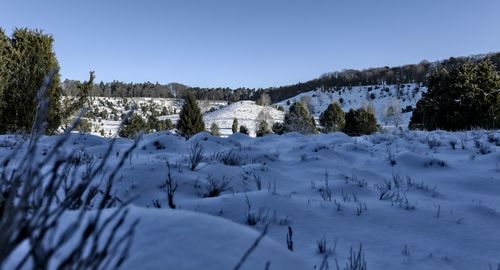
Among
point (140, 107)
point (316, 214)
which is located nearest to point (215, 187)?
point (316, 214)

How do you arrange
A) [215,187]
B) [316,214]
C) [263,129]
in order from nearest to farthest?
[316,214]
[215,187]
[263,129]

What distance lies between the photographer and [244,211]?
279 cm

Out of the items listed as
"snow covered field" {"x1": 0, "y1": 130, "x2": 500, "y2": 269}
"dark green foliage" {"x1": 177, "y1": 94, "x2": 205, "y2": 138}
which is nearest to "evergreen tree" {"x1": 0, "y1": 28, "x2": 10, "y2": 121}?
"snow covered field" {"x1": 0, "y1": 130, "x2": 500, "y2": 269}

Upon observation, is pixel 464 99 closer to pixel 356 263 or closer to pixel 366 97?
pixel 356 263

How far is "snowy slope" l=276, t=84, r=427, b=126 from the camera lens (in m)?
99.8

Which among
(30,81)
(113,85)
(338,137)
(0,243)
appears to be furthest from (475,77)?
(113,85)

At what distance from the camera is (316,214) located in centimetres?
288

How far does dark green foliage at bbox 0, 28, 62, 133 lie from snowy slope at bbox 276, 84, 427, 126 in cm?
8465

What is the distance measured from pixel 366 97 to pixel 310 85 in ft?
130

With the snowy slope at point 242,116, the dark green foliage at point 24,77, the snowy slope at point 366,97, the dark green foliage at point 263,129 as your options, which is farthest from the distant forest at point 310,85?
the dark green foliage at point 24,77

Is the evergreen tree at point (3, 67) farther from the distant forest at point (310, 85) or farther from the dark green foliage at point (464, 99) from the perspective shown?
the distant forest at point (310, 85)

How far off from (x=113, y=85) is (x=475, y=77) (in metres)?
170

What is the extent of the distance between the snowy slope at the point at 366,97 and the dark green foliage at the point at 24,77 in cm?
8465

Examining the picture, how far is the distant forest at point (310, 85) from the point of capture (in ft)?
406
